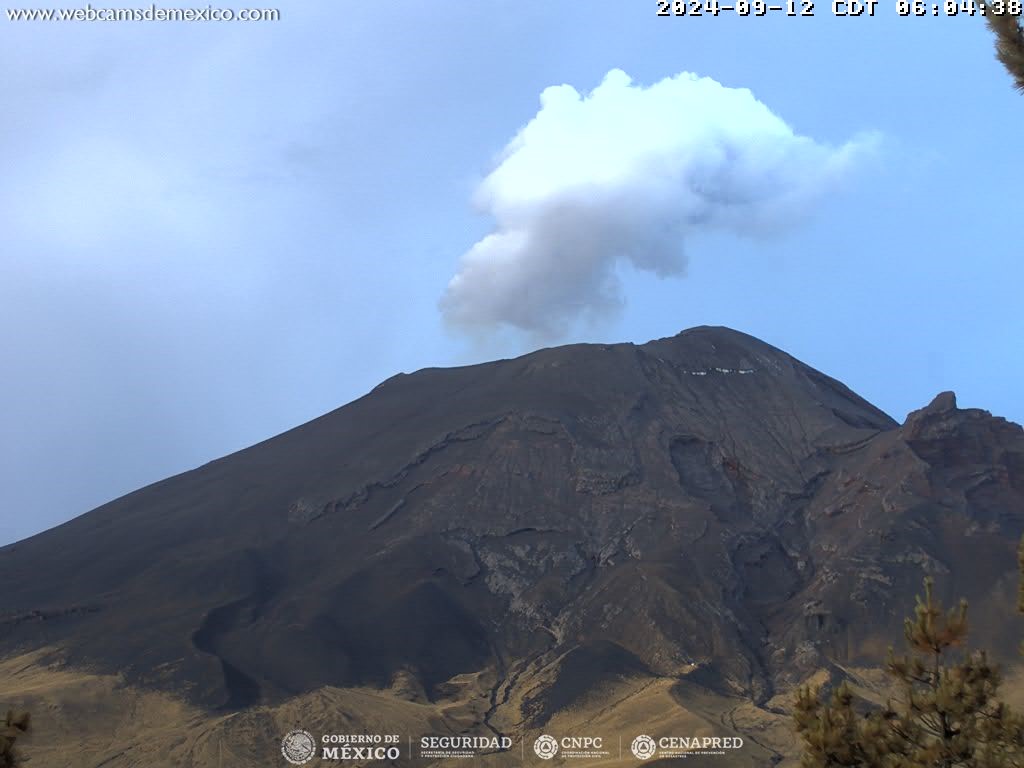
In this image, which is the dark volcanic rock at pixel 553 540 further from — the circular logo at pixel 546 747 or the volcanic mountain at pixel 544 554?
the circular logo at pixel 546 747

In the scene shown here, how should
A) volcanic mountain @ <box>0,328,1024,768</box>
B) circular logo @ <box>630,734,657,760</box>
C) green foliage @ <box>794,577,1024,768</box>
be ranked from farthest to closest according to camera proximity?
1. volcanic mountain @ <box>0,328,1024,768</box>
2. circular logo @ <box>630,734,657,760</box>
3. green foliage @ <box>794,577,1024,768</box>

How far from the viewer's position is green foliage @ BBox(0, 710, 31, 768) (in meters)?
13.0

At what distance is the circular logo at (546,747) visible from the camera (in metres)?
71.6

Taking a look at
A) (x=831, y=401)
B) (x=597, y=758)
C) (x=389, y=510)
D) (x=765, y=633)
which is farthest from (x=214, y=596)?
(x=831, y=401)

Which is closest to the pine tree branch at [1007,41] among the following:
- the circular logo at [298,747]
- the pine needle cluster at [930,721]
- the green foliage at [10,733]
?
the pine needle cluster at [930,721]

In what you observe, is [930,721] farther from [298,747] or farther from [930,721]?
[298,747]

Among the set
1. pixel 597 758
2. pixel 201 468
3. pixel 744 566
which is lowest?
pixel 597 758

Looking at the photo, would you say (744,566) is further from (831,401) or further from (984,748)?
(984,748)

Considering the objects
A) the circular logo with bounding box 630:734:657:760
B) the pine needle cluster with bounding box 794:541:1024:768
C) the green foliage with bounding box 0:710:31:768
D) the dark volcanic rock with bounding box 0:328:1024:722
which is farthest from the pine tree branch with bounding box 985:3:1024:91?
the dark volcanic rock with bounding box 0:328:1024:722

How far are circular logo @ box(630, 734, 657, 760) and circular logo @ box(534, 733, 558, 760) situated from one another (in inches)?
213

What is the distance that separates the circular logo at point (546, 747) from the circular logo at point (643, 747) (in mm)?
5399

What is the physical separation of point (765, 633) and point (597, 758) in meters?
30.4

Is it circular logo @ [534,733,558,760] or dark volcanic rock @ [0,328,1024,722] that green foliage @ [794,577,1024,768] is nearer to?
circular logo @ [534,733,558,760]

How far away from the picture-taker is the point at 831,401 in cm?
13200
